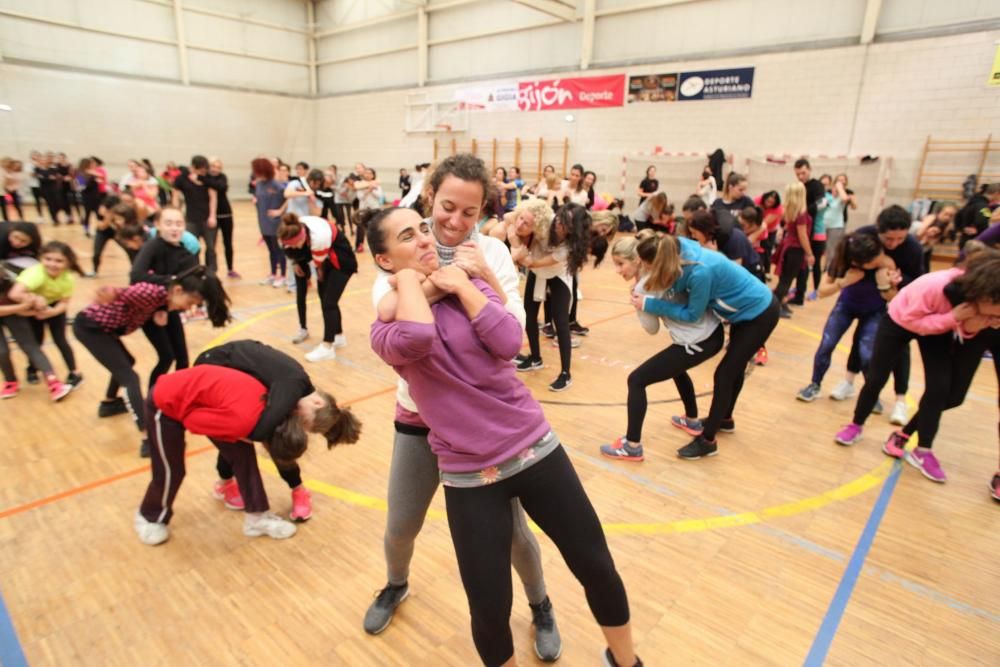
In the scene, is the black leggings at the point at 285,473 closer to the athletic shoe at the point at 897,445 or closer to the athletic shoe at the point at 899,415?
the athletic shoe at the point at 897,445

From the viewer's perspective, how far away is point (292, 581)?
253 centimetres

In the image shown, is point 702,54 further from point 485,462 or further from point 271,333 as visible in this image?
point 485,462

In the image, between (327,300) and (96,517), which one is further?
(327,300)

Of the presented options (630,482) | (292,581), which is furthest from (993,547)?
(292,581)

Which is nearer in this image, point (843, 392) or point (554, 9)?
point (843, 392)

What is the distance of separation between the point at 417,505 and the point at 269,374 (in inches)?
41.9

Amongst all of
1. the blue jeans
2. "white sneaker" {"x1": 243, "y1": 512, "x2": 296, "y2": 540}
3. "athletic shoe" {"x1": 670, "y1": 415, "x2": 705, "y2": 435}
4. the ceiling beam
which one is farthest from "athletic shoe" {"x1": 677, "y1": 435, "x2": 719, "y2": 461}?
the ceiling beam

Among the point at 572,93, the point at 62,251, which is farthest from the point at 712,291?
the point at 572,93

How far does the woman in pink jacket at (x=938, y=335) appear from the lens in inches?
111

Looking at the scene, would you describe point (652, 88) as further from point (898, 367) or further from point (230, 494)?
point (230, 494)

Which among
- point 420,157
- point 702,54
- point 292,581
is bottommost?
point 292,581

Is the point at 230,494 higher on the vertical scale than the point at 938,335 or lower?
lower

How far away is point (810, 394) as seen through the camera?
15.3 ft

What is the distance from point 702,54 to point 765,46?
1.41 meters
